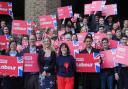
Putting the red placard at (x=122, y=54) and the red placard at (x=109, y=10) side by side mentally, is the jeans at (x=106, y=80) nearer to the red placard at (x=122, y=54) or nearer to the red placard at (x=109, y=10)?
the red placard at (x=122, y=54)

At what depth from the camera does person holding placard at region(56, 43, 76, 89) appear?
11555mm

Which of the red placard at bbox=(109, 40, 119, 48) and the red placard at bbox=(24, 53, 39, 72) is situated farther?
the red placard at bbox=(109, 40, 119, 48)

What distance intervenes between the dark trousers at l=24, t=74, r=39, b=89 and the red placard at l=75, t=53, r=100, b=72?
1.12 meters

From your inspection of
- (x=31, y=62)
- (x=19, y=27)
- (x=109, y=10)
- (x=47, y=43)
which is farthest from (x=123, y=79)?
(x=19, y=27)

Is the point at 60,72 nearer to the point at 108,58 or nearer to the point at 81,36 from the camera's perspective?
the point at 108,58

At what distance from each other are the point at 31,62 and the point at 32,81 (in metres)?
0.50

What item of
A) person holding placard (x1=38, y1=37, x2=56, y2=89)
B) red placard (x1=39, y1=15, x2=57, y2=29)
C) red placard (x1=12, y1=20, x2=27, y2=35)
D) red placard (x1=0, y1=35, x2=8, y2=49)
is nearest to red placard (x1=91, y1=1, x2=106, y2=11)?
red placard (x1=39, y1=15, x2=57, y2=29)

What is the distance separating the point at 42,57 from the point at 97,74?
1.52 m

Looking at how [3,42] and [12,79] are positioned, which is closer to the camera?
[12,79]

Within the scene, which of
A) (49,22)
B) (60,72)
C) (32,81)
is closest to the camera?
(60,72)

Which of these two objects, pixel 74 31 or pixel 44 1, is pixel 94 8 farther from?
pixel 44 1

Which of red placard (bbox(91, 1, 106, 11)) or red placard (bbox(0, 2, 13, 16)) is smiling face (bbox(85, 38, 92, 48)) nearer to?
red placard (bbox(91, 1, 106, 11))

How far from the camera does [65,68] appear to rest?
11.6 metres

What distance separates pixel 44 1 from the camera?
17812 millimetres
